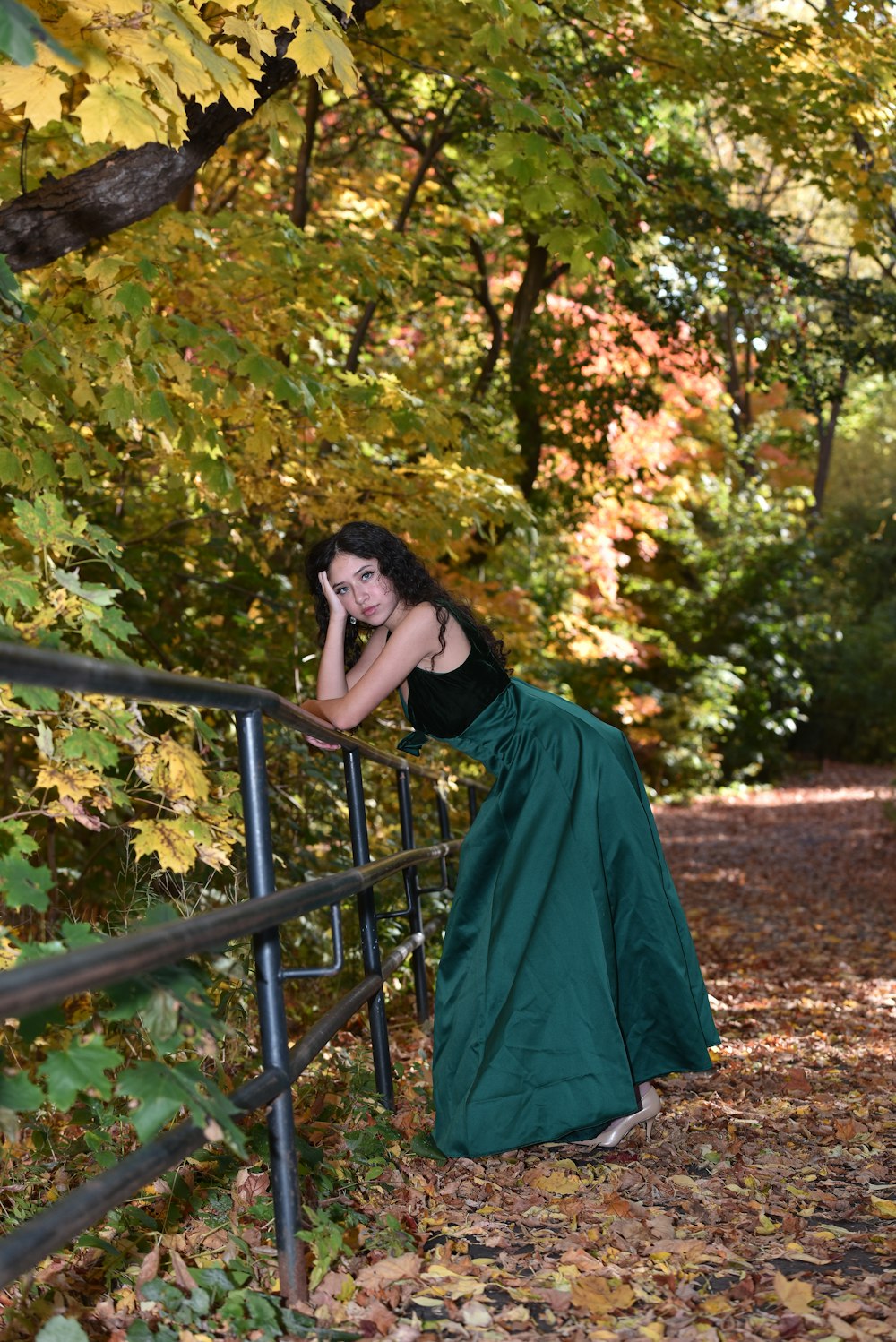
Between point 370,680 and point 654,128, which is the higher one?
point 654,128

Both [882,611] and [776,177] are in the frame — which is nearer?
[882,611]

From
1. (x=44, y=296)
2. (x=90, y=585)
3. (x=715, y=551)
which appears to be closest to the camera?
(x=90, y=585)

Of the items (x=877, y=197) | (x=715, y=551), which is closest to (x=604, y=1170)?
(x=877, y=197)

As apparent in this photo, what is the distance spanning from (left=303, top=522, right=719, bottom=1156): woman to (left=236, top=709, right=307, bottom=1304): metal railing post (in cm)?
108

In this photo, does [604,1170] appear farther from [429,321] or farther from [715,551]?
[715,551]

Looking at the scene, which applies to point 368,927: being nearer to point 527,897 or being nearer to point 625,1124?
point 527,897

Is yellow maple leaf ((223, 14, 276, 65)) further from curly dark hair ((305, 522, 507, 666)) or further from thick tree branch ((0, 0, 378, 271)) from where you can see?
curly dark hair ((305, 522, 507, 666))

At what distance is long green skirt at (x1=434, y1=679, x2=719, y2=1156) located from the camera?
3.45 metres

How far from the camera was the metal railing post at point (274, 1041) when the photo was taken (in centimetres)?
234

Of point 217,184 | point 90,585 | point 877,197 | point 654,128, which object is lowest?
point 90,585

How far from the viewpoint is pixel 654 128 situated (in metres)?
10.9

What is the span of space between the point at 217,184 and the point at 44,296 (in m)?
5.04

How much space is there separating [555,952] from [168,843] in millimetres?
1080

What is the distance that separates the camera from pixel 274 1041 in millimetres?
2387
